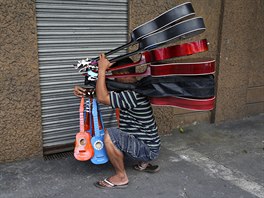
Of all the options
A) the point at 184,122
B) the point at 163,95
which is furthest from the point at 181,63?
the point at 184,122

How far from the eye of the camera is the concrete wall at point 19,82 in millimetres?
3168

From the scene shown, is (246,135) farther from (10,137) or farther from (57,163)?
(10,137)

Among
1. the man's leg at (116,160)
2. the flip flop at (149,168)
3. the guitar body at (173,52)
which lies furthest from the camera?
the flip flop at (149,168)

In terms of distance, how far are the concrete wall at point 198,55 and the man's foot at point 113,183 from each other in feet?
3.19

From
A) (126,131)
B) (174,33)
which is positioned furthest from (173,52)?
(126,131)

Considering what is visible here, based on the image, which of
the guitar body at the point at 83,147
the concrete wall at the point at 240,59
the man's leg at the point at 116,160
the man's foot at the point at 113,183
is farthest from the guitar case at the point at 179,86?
the concrete wall at the point at 240,59

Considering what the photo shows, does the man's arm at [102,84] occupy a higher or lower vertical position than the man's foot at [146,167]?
higher

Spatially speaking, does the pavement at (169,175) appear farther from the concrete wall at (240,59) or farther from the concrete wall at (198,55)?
the concrete wall at (240,59)

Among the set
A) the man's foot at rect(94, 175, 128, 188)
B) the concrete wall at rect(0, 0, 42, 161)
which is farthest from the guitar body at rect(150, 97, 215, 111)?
the concrete wall at rect(0, 0, 42, 161)

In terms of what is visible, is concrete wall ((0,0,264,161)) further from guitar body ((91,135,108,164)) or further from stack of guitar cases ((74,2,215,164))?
guitar body ((91,135,108,164))

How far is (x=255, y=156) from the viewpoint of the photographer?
390cm

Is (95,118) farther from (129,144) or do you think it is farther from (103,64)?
(103,64)

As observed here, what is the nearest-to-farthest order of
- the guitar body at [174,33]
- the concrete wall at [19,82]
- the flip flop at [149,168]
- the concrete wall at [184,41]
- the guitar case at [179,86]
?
the guitar body at [174,33] < the guitar case at [179,86] < the concrete wall at [19,82] < the flip flop at [149,168] < the concrete wall at [184,41]

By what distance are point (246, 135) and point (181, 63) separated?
2519 mm
